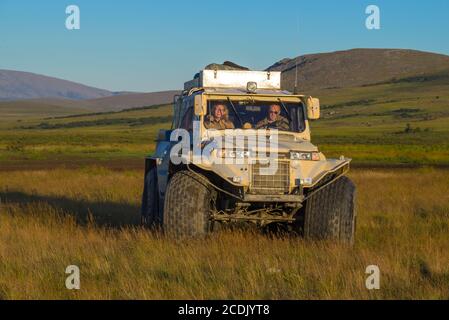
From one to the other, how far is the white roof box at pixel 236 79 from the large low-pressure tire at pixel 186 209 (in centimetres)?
240

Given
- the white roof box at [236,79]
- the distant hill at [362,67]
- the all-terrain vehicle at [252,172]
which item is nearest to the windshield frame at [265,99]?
the all-terrain vehicle at [252,172]

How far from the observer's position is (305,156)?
10438mm

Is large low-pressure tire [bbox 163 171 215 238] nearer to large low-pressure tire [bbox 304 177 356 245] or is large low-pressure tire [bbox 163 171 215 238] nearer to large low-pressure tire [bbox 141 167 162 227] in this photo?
large low-pressure tire [bbox 304 177 356 245]

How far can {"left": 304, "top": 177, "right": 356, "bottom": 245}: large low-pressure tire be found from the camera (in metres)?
10.3

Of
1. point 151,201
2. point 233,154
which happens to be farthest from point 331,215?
point 151,201

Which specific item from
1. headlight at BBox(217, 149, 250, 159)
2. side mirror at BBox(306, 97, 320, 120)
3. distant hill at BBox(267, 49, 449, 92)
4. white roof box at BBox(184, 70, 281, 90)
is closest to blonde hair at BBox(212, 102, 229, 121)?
white roof box at BBox(184, 70, 281, 90)

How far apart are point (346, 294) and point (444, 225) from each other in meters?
6.12

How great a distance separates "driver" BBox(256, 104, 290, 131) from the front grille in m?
1.51

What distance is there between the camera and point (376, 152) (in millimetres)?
49062

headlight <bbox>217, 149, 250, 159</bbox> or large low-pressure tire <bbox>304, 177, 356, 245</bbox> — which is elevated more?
headlight <bbox>217, 149, 250, 159</bbox>

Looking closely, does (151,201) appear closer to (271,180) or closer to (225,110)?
(225,110)

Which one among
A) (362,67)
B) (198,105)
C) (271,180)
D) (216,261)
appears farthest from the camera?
(362,67)

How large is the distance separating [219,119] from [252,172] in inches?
64.8

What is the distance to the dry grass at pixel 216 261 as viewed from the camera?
7453 mm
